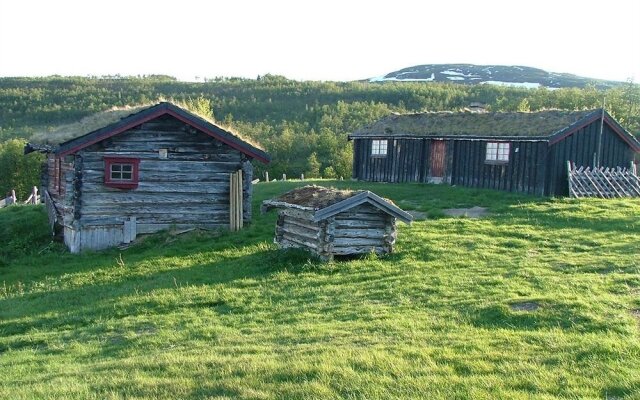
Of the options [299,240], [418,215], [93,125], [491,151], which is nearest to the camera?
[299,240]

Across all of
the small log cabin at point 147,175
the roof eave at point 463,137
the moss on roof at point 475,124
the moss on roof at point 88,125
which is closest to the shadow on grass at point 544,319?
the small log cabin at point 147,175

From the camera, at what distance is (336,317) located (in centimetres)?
1244

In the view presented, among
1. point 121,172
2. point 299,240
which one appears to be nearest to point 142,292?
point 299,240

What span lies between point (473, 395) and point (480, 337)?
2.46 m

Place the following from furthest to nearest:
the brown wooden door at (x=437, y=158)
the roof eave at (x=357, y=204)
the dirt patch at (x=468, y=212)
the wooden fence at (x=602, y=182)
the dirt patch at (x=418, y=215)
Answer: the brown wooden door at (x=437, y=158) < the wooden fence at (x=602, y=182) < the dirt patch at (x=468, y=212) < the dirt patch at (x=418, y=215) < the roof eave at (x=357, y=204)

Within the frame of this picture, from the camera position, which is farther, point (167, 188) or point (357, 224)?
point (167, 188)

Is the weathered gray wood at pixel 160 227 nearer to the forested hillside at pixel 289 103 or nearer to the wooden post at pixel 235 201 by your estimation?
the wooden post at pixel 235 201

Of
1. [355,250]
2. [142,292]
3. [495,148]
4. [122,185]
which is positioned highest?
[495,148]

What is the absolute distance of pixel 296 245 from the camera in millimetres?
18359

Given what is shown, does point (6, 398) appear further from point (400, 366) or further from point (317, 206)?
point (317, 206)

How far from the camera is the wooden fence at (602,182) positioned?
2861cm

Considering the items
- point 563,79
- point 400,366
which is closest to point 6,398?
point 400,366

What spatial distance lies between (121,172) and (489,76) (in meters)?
163

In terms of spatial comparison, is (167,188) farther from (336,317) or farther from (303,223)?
(336,317)
